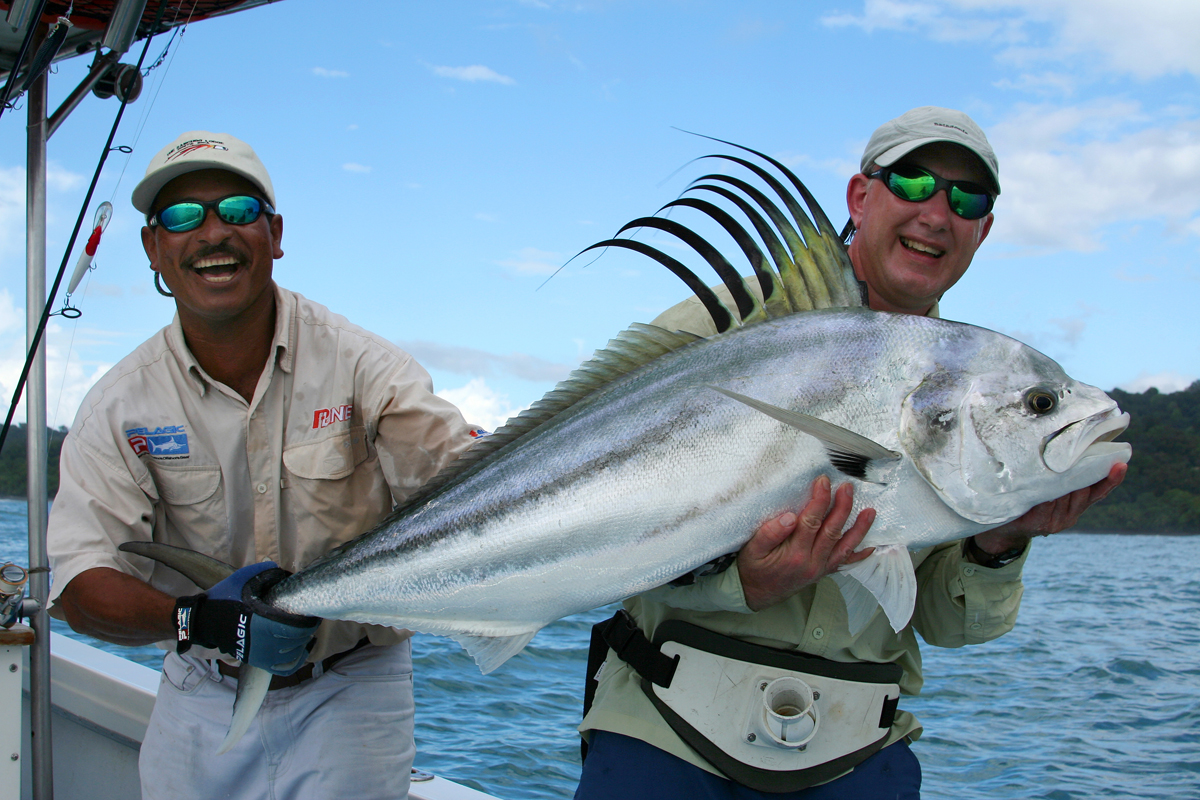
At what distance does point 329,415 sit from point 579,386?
0.98 m

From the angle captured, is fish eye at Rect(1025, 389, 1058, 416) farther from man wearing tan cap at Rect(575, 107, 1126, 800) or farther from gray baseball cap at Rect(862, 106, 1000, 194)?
gray baseball cap at Rect(862, 106, 1000, 194)

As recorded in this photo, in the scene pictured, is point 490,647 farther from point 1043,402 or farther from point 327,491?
point 1043,402

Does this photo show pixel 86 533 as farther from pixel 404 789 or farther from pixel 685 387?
pixel 685 387

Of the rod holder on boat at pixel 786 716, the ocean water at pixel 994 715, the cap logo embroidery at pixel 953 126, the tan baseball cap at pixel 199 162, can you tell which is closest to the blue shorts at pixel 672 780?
the rod holder on boat at pixel 786 716

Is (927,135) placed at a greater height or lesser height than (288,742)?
greater

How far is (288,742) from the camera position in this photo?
8.51 feet

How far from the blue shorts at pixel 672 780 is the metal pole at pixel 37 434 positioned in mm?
2074

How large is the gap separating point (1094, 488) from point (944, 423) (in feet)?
1.25

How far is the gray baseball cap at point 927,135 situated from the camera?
2207 millimetres

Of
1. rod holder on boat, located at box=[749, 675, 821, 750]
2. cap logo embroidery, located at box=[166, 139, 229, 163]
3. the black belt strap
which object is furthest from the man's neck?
rod holder on boat, located at box=[749, 675, 821, 750]

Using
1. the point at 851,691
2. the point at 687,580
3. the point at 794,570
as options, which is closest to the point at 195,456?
the point at 687,580

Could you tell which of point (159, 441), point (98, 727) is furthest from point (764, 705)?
point (98, 727)

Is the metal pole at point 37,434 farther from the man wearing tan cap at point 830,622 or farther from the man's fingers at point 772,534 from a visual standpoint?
the man's fingers at point 772,534

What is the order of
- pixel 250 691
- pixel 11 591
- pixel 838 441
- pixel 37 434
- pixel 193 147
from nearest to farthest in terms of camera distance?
1. pixel 838 441
2. pixel 250 691
3. pixel 193 147
4. pixel 11 591
5. pixel 37 434
